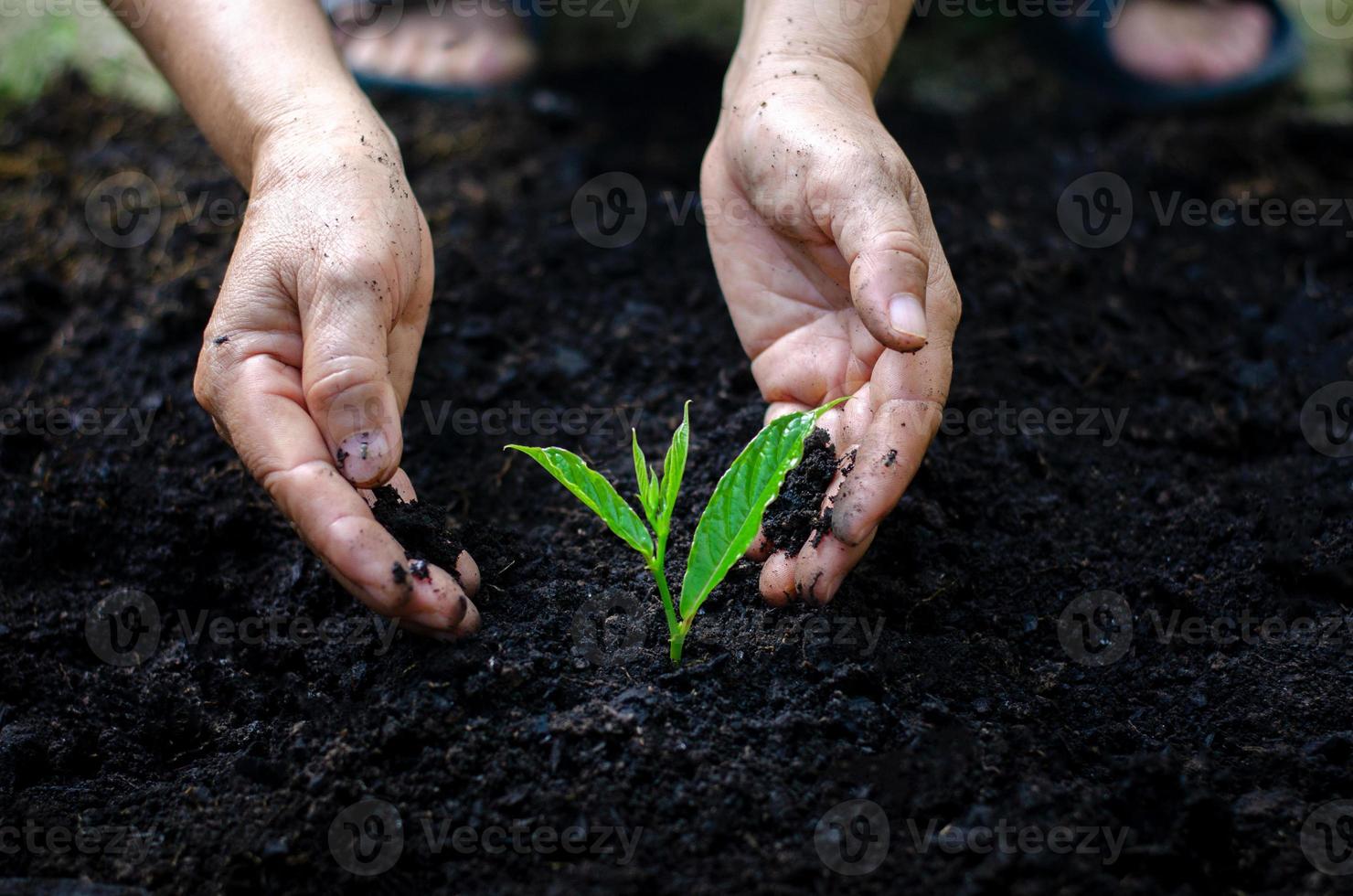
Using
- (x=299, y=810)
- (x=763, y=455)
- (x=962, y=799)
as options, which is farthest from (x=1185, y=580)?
(x=299, y=810)

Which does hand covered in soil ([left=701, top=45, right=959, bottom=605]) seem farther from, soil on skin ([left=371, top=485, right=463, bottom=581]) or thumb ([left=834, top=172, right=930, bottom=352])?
soil on skin ([left=371, top=485, right=463, bottom=581])

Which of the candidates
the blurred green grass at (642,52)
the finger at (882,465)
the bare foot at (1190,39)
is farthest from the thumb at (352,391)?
the bare foot at (1190,39)

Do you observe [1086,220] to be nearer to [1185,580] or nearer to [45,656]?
[1185,580]

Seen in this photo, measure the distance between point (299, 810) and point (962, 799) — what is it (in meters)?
1.15

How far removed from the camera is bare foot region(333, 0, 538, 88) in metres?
4.21

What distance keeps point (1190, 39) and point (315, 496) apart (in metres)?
3.92

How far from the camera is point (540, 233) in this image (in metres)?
3.42

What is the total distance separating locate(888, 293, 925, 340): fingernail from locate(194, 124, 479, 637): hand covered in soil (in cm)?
94

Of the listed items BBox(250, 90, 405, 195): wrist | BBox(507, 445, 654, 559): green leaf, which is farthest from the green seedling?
BBox(250, 90, 405, 195): wrist

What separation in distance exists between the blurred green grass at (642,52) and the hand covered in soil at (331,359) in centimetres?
249

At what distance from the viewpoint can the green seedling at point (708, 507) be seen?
1.94 m

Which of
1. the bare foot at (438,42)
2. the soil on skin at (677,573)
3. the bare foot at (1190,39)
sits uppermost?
the bare foot at (1190,39)

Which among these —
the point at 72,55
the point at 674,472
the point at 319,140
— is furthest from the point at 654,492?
the point at 72,55

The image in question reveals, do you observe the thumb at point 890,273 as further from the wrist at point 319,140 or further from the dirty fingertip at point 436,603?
the wrist at point 319,140
